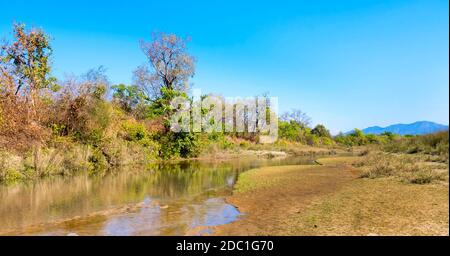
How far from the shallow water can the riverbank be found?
0.89m

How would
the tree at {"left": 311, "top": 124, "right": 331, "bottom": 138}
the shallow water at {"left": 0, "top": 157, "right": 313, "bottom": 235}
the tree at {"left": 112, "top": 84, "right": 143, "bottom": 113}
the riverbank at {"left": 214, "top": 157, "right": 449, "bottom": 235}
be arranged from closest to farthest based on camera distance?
the riverbank at {"left": 214, "top": 157, "right": 449, "bottom": 235} < the shallow water at {"left": 0, "top": 157, "right": 313, "bottom": 235} < the tree at {"left": 112, "top": 84, "right": 143, "bottom": 113} < the tree at {"left": 311, "top": 124, "right": 331, "bottom": 138}

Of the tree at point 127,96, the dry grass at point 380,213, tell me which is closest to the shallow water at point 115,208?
the dry grass at point 380,213

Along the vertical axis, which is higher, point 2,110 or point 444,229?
point 2,110

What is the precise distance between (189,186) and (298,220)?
8593 millimetres

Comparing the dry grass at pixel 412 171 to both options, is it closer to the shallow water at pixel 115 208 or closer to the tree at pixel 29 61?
the shallow water at pixel 115 208

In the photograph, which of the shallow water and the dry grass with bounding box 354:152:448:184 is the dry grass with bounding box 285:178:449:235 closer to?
the dry grass with bounding box 354:152:448:184

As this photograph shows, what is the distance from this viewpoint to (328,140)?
67625 millimetres

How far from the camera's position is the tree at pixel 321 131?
72.8 m

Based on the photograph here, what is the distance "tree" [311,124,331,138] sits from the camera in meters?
72.8

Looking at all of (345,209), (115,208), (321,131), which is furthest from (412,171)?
(321,131)

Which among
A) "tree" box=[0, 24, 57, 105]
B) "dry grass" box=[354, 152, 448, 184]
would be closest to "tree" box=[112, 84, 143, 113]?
"tree" box=[0, 24, 57, 105]

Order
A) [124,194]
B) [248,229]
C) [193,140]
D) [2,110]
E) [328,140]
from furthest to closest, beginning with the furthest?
1. [328,140]
2. [193,140]
3. [2,110]
4. [124,194]
5. [248,229]
